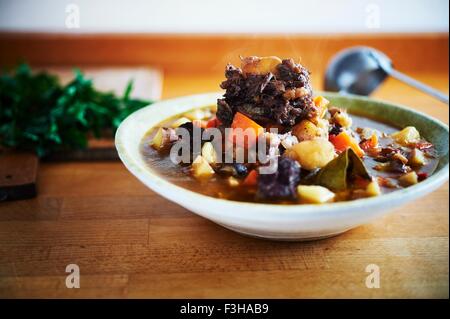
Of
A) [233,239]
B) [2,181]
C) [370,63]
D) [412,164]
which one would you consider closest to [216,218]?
[233,239]

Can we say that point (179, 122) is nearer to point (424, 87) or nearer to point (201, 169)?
point (201, 169)

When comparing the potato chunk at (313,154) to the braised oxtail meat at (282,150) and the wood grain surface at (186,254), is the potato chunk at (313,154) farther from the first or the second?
the wood grain surface at (186,254)

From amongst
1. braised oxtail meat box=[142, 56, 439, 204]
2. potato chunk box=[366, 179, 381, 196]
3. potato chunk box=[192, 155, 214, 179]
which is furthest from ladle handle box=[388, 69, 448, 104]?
potato chunk box=[192, 155, 214, 179]

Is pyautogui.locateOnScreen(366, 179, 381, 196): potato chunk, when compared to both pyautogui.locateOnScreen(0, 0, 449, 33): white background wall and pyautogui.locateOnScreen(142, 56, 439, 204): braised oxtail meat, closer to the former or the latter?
pyautogui.locateOnScreen(142, 56, 439, 204): braised oxtail meat

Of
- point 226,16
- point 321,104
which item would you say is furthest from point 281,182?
point 226,16

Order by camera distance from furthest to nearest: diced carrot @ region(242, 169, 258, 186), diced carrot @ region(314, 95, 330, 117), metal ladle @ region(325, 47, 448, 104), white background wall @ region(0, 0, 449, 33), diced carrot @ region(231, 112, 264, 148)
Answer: white background wall @ region(0, 0, 449, 33), metal ladle @ region(325, 47, 448, 104), diced carrot @ region(314, 95, 330, 117), diced carrot @ region(231, 112, 264, 148), diced carrot @ region(242, 169, 258, 186)

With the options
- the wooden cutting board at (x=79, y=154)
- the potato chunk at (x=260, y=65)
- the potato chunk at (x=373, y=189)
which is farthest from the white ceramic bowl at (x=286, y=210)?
the wooden cutting board at (x=79, y=154)
